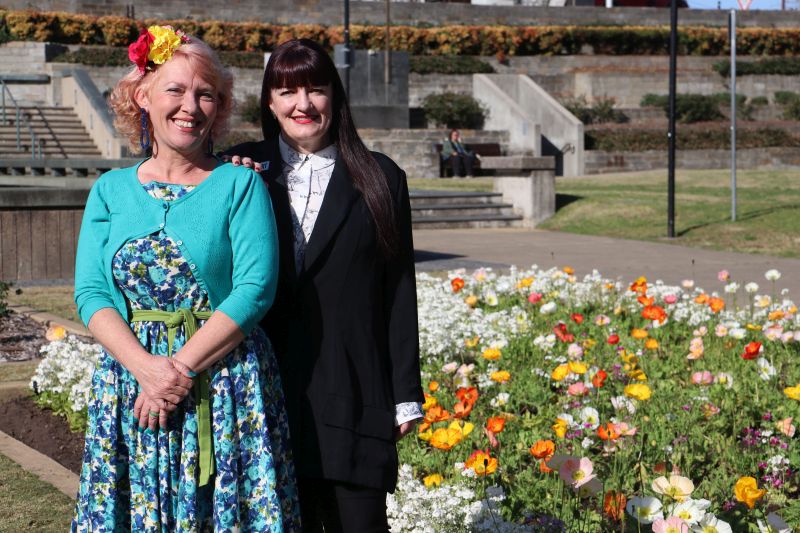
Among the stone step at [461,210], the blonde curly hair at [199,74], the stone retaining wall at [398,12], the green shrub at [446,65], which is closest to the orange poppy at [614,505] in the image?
the blonde curly hair at [199,74]

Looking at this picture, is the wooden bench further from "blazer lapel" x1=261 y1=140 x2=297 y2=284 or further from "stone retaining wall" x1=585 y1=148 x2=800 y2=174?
"blazer lapel" x1=261 y1=140 x2=297 y2=284

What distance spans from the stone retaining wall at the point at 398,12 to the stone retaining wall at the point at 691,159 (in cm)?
1255

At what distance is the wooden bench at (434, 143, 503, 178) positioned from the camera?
28.8m

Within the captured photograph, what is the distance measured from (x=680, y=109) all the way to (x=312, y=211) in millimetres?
33637

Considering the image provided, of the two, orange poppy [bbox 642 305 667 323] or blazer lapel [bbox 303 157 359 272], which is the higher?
blazer lapel [bbox 303 157 359 272]

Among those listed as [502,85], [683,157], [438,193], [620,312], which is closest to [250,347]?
[620,312]

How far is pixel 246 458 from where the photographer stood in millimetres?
2781

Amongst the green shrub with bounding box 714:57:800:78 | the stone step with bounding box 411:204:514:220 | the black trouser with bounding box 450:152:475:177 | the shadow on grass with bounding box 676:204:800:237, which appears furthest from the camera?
the green shrub with bounding box 714:57:800:78

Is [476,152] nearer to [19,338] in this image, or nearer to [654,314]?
[19,338]

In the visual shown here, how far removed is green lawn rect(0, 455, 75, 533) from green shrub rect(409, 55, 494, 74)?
107ft

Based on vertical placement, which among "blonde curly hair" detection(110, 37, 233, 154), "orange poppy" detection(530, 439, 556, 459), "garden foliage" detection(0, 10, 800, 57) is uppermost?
"garden foliage" detection(0, 10, 800, 57)

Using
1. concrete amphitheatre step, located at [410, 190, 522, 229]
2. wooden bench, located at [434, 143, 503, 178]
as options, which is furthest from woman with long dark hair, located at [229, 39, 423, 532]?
wooden bench, located at [434, 143, 503, 178]

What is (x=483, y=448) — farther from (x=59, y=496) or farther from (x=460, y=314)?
(x=460, y=314)

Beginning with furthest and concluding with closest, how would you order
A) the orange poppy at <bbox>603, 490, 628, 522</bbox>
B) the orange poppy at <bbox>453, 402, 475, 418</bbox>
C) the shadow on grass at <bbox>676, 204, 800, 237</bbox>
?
the shadow on grass at <bbox>676, 204, 800, 237</bbox> → the orange poppy at <bbox>453, 402, 475, 418</bbox> → the orange poppy at <bbox>603, 490, 628, 522</bbox>
